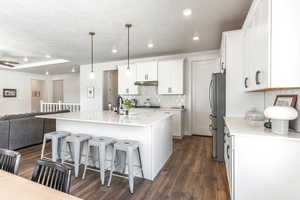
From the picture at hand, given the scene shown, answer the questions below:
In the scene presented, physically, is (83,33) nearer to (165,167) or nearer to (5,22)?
(5,22)

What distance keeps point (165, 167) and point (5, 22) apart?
13.1 feet

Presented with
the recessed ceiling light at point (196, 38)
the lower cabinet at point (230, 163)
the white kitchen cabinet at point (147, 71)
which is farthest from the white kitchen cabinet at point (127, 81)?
the lower cabinet at point (230, 163)

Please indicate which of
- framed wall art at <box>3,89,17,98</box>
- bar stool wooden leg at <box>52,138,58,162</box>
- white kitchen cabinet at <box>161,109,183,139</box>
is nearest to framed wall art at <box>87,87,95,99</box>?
white kitchen cabinet at <box>161,109,183,139</box>

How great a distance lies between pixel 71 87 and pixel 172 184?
8.30 meters

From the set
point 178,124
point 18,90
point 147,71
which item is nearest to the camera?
point 178,124

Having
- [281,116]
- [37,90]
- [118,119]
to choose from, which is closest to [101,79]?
[118,119]

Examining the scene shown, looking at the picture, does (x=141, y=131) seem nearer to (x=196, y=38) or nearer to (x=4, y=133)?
(x=196, y=38)

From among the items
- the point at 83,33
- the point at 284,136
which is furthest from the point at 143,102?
the point at 284,136

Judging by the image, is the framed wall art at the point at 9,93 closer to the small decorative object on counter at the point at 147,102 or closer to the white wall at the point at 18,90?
the white wall at the point at 18,90

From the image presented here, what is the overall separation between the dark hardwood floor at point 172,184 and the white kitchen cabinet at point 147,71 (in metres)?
2.69

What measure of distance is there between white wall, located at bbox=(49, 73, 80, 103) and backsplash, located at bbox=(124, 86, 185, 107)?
4.60 meters

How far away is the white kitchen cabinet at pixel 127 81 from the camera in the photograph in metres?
5.32

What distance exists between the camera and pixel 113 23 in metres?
2.96

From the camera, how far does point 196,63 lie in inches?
198
